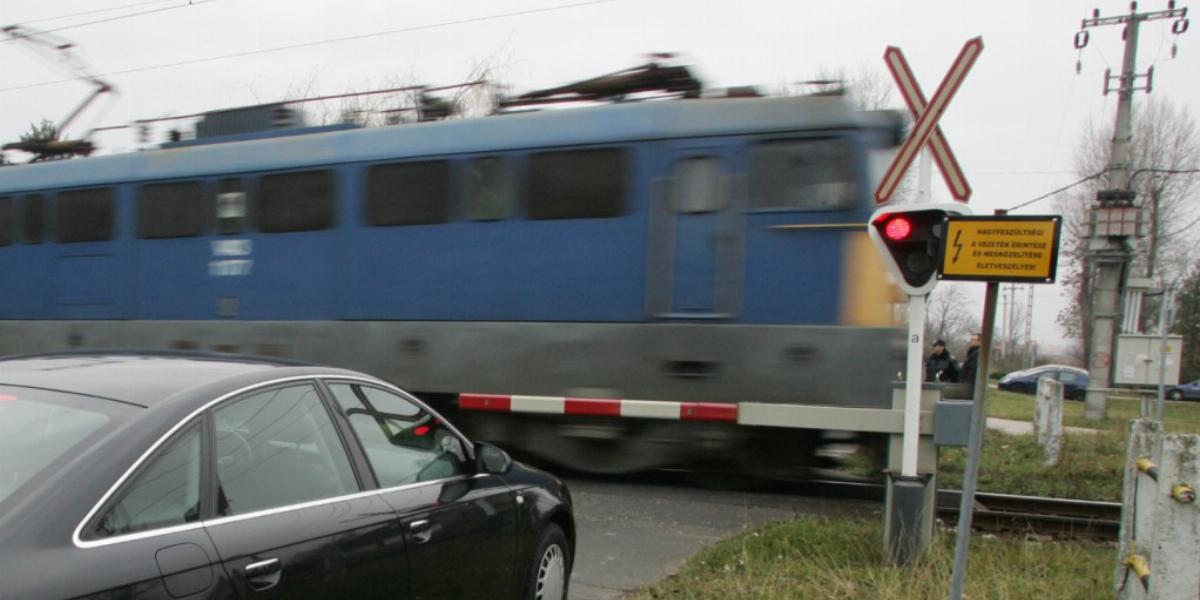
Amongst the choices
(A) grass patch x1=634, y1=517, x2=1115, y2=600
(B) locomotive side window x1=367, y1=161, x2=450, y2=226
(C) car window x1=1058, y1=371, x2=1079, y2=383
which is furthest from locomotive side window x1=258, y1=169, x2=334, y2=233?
(C) car window x1=1058, y1=371, x2=1079, y2=383

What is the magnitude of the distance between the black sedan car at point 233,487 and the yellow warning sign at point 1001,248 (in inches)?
87.6

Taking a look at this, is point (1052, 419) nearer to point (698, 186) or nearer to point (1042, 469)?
point (1042, 469)

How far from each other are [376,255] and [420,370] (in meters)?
1.32

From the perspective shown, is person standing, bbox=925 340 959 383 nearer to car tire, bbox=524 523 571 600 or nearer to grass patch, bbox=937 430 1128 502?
grass patch, bbox=937 430 1128 502

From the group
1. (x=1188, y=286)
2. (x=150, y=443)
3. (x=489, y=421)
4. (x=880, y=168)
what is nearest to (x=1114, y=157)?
(x=880, y=168)

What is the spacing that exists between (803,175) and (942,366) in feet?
26.7

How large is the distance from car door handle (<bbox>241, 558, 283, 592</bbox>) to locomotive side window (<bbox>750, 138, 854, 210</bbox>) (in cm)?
618

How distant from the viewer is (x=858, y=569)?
225 inches

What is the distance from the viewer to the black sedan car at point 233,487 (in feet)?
8.14

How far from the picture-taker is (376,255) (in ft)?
32.5

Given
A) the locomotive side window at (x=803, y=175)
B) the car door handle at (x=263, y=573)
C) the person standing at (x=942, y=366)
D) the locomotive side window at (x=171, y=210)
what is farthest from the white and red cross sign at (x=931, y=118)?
the person standing at (x=942, y=366)

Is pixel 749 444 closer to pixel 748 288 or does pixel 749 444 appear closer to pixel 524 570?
pixel 748 288

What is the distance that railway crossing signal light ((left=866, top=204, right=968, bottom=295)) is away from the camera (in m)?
4.99

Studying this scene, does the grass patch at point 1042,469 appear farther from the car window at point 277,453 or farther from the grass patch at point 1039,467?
the car window at point 277,453
